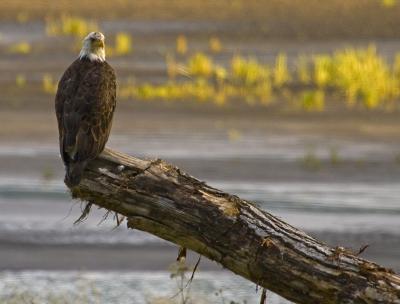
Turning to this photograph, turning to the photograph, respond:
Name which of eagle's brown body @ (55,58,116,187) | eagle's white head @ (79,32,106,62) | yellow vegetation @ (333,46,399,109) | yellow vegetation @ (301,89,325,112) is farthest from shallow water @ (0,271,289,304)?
yellow vegetation @ (333,46,399,109)

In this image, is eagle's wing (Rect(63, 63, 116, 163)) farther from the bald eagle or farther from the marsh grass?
the marsh grass

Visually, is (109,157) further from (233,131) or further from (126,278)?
(233,131)

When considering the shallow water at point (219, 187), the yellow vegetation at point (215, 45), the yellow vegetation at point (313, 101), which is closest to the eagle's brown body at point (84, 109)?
the shallow water at point (219, 187)

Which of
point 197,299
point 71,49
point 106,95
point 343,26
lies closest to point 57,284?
point 197,299

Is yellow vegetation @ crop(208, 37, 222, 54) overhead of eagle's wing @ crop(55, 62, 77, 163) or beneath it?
overhead

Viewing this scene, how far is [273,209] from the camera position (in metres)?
16.1

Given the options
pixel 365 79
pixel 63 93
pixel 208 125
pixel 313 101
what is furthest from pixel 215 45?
pixel 63 93

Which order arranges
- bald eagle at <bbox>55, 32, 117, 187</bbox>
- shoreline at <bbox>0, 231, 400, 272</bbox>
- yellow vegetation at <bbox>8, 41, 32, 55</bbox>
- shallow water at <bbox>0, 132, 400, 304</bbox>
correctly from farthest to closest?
yellow vegetation at <bbox>8, 41, 32, 55</bbox>
shoreline at <bbox>0, 231, 400, 272</bbox>
shallow water at <bbox>0, 132, 400, 304</bbox>
bald eagle at <bbox>55, 32, 117, 187</bbox>

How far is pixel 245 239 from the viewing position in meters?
7.61

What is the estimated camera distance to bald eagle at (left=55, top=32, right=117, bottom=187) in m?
8.16

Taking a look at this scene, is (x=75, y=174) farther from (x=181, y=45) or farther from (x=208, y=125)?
(x=181, y=45)

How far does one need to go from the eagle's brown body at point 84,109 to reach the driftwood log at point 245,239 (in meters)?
0.45

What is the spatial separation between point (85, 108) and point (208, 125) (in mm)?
15715

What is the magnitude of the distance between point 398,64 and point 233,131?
839cm
